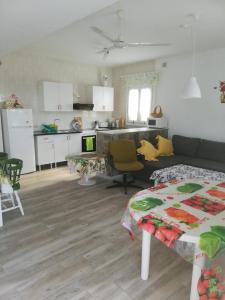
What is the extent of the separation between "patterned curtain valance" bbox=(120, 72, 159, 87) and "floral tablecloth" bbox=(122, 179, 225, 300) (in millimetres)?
3917

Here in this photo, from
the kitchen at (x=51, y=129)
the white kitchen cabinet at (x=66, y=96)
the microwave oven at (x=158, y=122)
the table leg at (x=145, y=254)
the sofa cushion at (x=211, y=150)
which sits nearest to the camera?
the table leg at (x=145, y=254)

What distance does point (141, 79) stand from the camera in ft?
18.8

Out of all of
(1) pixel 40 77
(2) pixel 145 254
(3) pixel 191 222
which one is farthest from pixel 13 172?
(1) pixel 40 77

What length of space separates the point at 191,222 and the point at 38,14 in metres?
2.18

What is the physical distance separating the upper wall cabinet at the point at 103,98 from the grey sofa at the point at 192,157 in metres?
2.41

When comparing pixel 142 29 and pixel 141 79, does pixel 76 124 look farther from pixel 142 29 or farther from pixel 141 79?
pixel 142 29

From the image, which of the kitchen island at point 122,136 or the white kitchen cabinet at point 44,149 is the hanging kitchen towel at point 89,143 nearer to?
the white kitchen cabinet at point 44,149

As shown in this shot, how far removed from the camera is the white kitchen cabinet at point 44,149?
5074mm

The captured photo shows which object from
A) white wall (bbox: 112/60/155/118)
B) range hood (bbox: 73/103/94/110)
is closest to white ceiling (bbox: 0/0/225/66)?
white wall (bbox: 112/60/155/118)

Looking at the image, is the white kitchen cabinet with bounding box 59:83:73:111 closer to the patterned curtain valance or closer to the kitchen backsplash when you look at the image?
the kitchen backsplash

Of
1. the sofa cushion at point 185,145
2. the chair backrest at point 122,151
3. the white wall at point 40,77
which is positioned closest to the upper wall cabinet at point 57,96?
the white wall at point 40,77

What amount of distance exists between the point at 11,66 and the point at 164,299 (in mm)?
5100

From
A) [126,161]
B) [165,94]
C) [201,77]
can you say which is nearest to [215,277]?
[126,161]

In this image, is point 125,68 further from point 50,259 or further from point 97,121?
point 50,259
